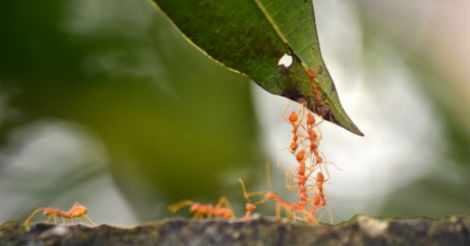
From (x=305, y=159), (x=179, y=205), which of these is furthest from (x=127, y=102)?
(x=305, y=159)

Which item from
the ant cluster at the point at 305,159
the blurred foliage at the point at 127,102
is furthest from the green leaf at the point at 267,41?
the blurred foliage at the point at 127,102

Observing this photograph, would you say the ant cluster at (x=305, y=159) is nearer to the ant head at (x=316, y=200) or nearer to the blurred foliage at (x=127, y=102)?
the ant head at (x=316, y=200)

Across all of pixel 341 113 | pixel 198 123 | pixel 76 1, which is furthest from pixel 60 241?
pixel 76 1

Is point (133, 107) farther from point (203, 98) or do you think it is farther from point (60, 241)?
point (60, 241)

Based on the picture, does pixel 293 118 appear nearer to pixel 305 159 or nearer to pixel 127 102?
pixel 305 159

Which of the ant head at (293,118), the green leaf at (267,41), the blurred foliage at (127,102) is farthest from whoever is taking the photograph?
the blurred foliage at (127,102)

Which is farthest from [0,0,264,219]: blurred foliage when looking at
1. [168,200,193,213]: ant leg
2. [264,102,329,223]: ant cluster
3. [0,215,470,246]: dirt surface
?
[0,215,470,246]: dirt surface
